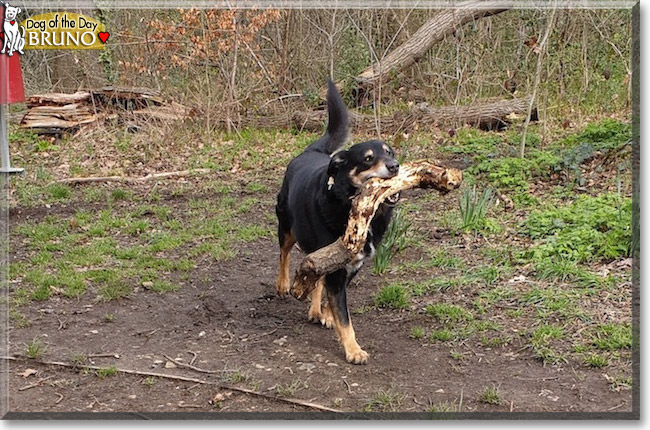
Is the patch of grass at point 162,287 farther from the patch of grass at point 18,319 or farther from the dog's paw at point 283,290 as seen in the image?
the patch of grass at point 18,319

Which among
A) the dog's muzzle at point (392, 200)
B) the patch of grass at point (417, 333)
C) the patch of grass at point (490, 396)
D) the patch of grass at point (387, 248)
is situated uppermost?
the dog's muzzle at point (392, 200)

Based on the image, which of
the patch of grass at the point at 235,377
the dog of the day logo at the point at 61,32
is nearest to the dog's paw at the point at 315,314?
the patch of grass at the point at 235,377

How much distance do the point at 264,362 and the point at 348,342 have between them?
55 cm

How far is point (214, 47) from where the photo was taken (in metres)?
11.7

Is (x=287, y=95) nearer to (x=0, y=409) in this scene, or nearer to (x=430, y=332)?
(x=430, y=332)

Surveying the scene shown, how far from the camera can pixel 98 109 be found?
454 inches

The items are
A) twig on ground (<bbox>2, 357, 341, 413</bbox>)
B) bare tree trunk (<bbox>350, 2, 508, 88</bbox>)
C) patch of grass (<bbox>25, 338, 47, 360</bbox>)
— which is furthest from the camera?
bare tree trunk (<bbox>350, 2, 508, 88</bbox>)

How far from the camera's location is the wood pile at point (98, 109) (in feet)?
36.6

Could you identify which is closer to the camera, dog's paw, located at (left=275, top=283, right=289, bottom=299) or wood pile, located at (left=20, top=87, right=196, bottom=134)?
dog's paw, located at (left=275, top=283, right=289, bottom=299)

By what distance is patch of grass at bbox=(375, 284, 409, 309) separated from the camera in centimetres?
540

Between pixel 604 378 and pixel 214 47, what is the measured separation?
9.02 m

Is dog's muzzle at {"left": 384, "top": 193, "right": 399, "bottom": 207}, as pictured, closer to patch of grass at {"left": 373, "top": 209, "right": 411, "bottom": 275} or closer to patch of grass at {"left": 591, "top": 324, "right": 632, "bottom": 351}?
patch of grass at {"left": 373, "top": 209, "right": 411, "bottom": 275}

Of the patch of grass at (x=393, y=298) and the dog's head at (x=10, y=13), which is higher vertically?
the dog's head at (x=10, y=13)

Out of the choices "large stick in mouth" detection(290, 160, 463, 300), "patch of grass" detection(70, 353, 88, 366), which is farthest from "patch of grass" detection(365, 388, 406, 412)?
"patch of grass" detection(70, 353, 88, 366)
